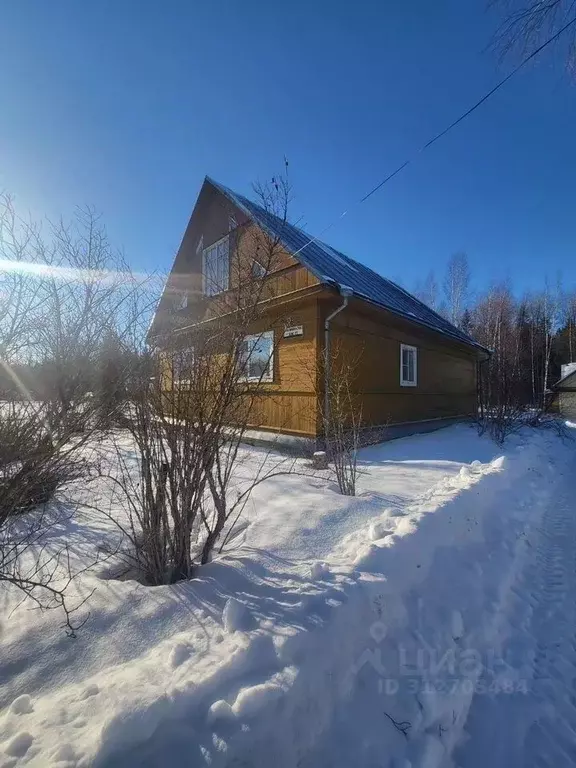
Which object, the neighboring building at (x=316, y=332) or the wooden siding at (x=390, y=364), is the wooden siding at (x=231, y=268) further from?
the wooden siding at (x=390, y=364)

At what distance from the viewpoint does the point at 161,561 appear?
2.58 metres

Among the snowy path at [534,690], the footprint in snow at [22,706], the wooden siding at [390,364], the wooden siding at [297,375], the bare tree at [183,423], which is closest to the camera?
the footprint in snow at [22,706]

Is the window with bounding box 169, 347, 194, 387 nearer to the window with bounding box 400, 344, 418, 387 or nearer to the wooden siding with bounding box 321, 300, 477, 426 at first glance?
the wooden siding with bounding box 321, 300, 477, 426

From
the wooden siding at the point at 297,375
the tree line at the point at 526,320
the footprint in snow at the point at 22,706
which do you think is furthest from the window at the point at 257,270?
the tree line at the point at 526,320

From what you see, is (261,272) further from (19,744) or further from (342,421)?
(19,744)

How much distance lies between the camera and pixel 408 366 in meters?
10.5

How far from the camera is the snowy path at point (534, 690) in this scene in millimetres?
1760

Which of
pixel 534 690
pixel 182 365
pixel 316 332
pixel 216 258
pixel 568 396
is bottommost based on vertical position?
pixel 534 690

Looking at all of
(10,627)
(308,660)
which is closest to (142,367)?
(10,627)

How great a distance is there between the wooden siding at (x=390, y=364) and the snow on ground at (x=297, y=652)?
174 inches

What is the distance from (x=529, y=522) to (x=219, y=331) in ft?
14.1

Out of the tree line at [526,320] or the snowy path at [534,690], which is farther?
the tree line at [526,320]

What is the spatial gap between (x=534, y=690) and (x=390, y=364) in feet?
25.5

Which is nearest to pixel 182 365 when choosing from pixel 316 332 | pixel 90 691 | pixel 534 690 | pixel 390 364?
pixel 90 691
